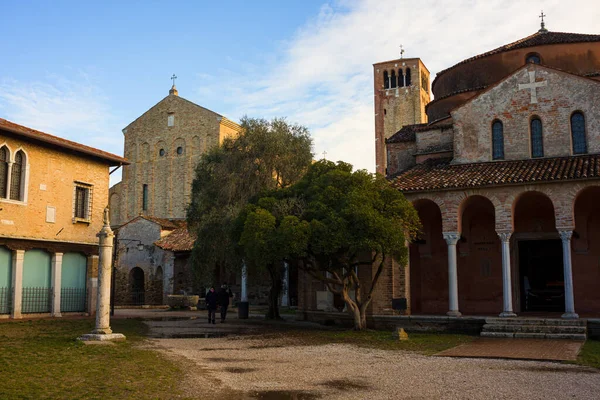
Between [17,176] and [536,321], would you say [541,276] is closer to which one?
[536,321]

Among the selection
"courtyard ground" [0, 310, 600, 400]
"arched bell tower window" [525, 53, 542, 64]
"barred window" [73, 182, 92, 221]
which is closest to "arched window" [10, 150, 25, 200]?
"barred window" [73, 182, 92, 221]

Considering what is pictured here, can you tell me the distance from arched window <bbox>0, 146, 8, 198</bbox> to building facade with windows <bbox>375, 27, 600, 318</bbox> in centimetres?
1386

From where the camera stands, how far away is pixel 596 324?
1672 cm

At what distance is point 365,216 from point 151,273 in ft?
77.1

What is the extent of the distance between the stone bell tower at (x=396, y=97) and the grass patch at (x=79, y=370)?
4709cm

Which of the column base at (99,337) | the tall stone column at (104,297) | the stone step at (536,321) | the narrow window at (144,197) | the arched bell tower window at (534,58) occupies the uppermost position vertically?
the arched bell tower window at (534,58)

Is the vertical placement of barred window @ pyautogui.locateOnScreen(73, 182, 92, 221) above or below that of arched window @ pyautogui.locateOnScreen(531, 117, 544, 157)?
below

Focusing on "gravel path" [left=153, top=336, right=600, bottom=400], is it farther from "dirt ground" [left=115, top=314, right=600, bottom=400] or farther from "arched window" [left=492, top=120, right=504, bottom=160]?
"arched window" [left=492, top=120, right=504, bottom=160]

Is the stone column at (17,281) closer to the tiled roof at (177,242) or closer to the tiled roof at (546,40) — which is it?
the tiled roof at (177,242)

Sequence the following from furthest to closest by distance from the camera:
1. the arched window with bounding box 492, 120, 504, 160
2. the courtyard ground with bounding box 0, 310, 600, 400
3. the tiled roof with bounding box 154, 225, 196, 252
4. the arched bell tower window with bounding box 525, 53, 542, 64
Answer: the tiled roof with bounding box 154, 225, 196, 252, the arched bell tower window with bounding box 525, 53, 542, 64, the arched window with bounding box 492, 120, 504, 160, the courtyard ground with bounding box 0, 310, 600, 400

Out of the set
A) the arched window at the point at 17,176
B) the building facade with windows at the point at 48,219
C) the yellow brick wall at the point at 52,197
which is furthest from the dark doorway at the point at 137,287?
the arched window at the point at 17,176

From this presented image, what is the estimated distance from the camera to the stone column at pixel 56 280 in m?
22.2

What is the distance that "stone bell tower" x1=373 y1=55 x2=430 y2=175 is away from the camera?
59094 millimetres

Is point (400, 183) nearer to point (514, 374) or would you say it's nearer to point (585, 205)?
point (585, 205)
